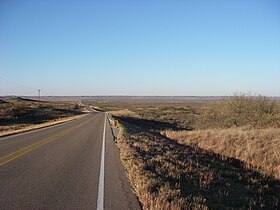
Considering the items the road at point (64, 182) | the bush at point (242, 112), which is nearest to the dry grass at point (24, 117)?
the road at point (64, 182)

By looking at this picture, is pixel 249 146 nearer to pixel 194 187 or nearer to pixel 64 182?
pixel 194 187

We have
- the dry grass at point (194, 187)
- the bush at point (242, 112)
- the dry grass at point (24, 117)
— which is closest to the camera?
the dry grass at point (194, 187)

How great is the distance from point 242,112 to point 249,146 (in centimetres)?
1696

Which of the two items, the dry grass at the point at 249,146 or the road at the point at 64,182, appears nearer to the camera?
the road at the point at 64,182

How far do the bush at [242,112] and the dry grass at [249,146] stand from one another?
27.6 feet

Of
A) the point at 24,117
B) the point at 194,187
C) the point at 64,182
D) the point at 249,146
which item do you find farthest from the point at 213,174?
the point at 24,117

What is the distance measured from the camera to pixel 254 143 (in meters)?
15.1

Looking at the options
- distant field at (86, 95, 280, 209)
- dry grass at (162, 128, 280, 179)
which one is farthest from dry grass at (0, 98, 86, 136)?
distant field at (86, 95, 280, 209)

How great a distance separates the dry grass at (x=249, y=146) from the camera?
40.6 ft

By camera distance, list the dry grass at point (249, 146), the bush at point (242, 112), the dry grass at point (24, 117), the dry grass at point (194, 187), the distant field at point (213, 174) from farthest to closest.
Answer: the dry grass at point (24, 117) < the bush at point (242, 112) < the dry grass at point (249, 146) < the distant field at point (213, 174) < the dry grass at point (194, 187)

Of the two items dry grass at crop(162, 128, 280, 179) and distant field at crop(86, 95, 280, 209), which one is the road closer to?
distant field at crop(86, 95, 280, 209)

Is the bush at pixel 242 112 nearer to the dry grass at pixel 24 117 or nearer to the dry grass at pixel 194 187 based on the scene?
the dry grass at pixel 194 187

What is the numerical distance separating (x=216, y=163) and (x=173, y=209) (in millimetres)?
7061

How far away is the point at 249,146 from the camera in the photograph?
14617 millimetres
